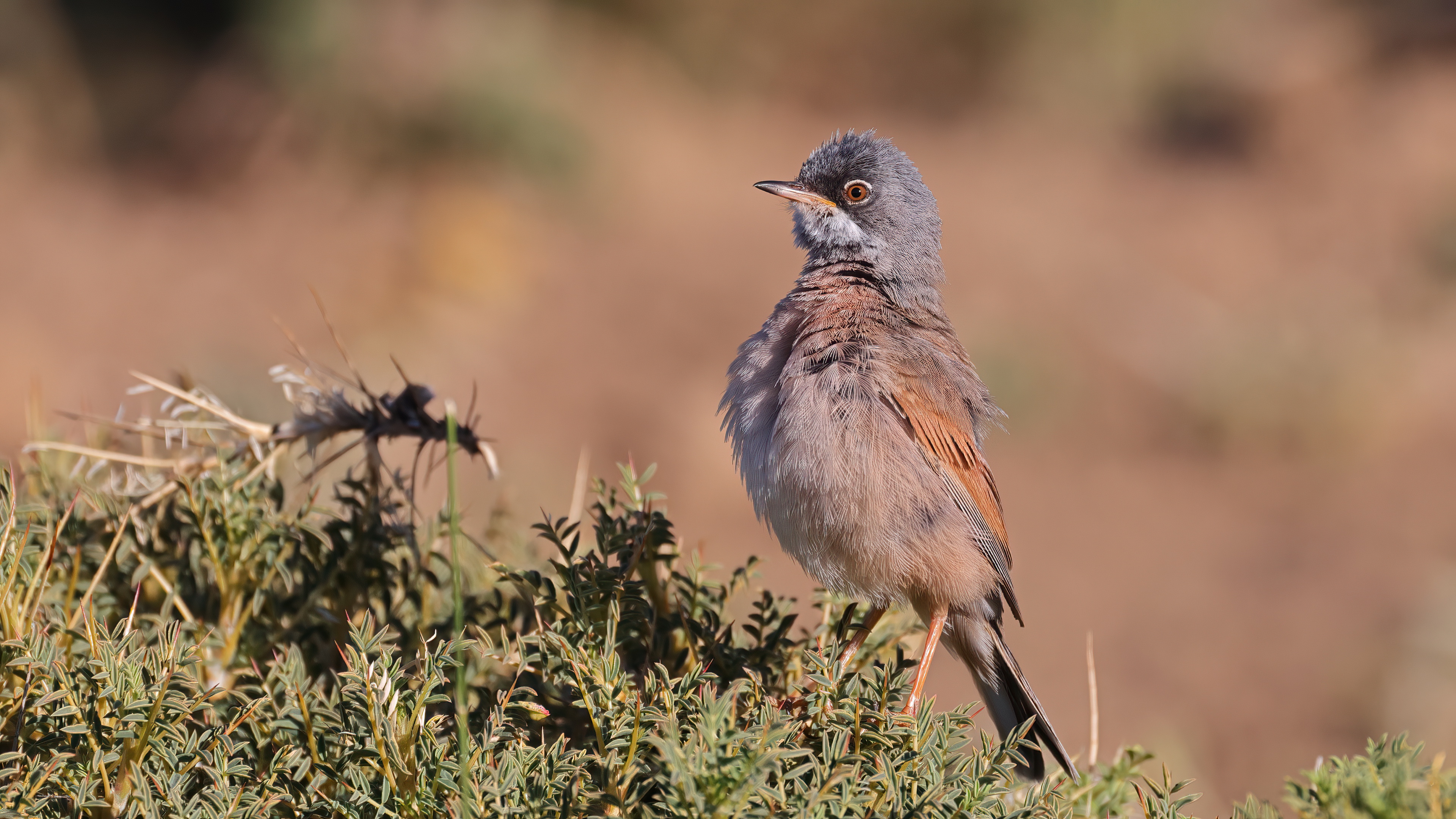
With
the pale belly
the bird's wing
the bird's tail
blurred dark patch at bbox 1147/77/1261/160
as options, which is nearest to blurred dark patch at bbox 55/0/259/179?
the pale belly

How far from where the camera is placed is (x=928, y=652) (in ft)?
11.0

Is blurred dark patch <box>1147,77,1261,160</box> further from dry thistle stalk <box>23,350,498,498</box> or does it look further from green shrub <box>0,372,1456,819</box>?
dry thistle stalk <box>23,350,498,498</box>

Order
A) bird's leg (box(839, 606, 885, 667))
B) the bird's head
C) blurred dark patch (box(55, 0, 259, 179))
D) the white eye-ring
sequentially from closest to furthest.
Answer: bird's leg (box(839, 606, 885, 667)) → the bird's head → the white eye-ring → blurred dark patch (box(55, 0, 259, 179))

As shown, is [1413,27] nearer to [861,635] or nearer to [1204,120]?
[1204,120]

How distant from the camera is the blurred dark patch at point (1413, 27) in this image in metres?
15.6

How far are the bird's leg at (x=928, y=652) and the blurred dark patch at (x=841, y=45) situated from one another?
13130 mm

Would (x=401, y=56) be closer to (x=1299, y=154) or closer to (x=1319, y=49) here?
(x=1299, y=154)

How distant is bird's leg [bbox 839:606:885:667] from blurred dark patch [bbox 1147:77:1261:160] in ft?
45.6

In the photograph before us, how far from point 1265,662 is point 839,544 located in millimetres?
5302

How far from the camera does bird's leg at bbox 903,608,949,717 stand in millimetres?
3064

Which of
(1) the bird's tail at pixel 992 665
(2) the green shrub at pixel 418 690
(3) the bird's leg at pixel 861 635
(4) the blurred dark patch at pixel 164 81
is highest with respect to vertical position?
(4) the blurred dark patch at pixel 164 81

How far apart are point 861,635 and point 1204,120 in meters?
15.1

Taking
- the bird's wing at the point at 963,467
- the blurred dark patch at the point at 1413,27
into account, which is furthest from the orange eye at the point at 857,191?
the blurred dark patch at the point at 1413,27

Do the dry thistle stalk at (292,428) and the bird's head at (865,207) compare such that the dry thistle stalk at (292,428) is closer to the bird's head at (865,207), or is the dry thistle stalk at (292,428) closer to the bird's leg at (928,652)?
the bird's leg at (928,652)
